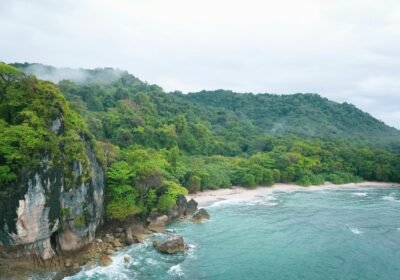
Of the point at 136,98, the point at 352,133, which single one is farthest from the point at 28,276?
the point at 352,133

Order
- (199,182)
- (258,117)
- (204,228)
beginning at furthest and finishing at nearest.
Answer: (258,117) → (199,182) → (204,228)

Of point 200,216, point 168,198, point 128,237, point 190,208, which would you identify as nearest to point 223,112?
point 190,208

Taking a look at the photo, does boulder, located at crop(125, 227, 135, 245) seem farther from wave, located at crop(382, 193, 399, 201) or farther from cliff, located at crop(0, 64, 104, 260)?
wave, located at crop(382, 193, 399, 201)

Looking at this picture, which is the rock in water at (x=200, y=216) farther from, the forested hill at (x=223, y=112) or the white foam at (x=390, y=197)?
the white foam at (x=390, y=197)

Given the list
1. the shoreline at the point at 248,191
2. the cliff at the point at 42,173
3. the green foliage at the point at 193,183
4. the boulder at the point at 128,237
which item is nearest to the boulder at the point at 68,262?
the cliff at the point at 42,173

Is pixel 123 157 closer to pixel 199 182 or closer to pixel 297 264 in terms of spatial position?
pixel 199 182

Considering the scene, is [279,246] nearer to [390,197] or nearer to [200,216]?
[200,216]
